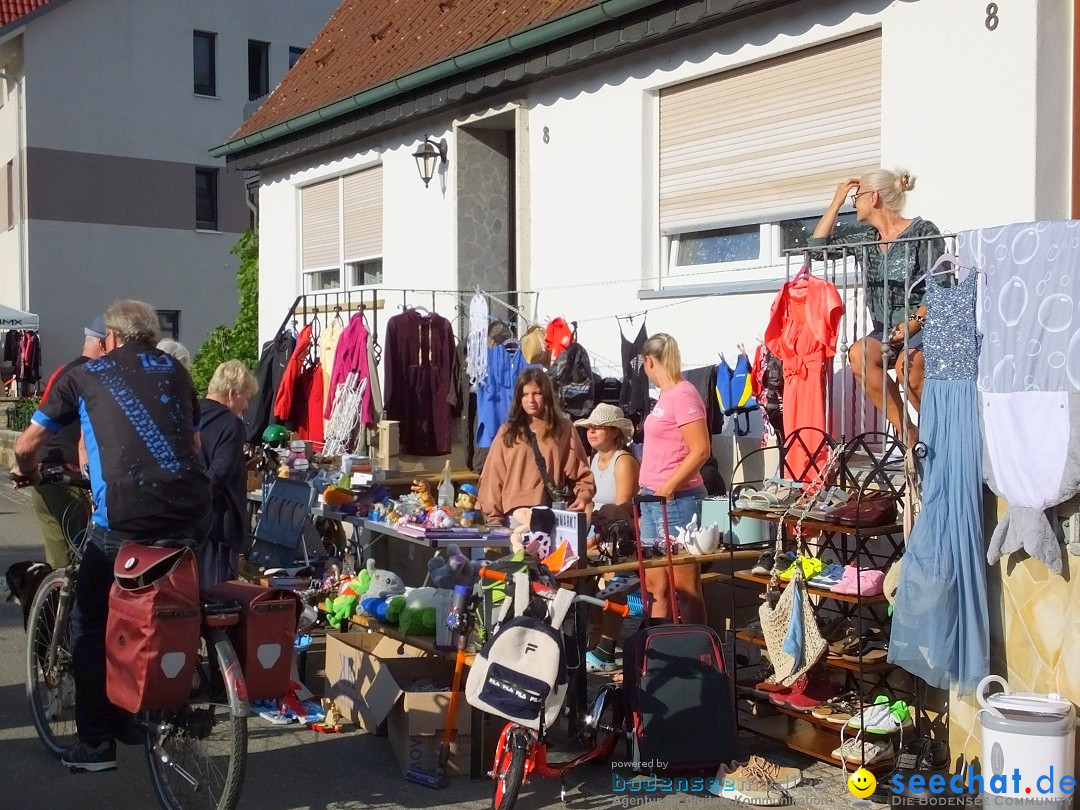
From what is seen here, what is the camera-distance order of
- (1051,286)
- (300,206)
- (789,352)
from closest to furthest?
(1051,286), (789,352), (300,206)

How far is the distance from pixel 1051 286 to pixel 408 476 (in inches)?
237

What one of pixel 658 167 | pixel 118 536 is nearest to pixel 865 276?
pixel 658 167

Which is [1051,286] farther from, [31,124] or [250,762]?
[31,124]

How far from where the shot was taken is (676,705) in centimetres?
521

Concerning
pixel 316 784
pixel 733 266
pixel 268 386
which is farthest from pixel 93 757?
pixel 268 386

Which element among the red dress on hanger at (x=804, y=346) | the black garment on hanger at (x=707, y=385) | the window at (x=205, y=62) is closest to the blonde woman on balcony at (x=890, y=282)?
the red dress on hanger at (x=804, y=346)

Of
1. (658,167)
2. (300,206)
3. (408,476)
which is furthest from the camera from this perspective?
(300,206)

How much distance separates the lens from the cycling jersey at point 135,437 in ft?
15.5

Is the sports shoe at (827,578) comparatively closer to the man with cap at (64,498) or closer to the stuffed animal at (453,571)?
the stuffed animal at (453,571)

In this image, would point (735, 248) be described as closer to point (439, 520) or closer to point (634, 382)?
Result: point (634, 382)

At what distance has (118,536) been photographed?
4.81 m

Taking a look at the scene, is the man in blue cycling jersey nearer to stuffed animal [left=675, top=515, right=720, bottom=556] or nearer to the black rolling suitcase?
the black rolling suitcase

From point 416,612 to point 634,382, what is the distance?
9.70 ft

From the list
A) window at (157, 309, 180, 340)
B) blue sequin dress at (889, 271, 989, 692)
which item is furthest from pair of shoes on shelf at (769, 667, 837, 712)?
window at (157, 309, 180, 340)
